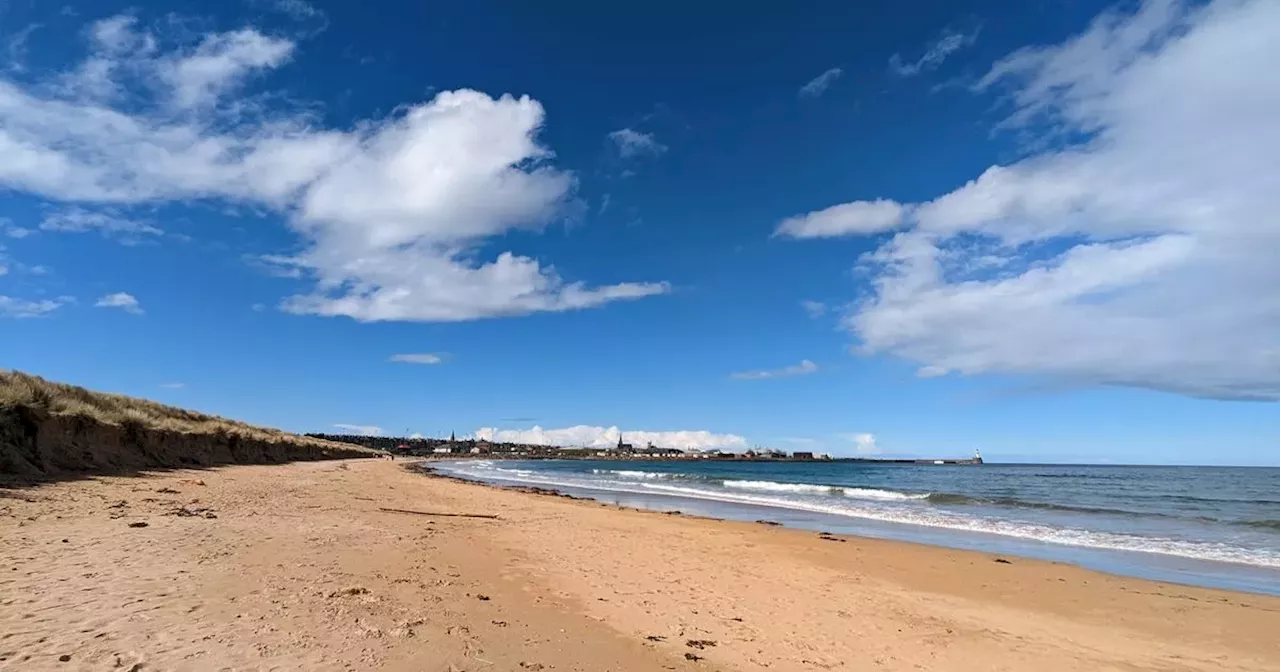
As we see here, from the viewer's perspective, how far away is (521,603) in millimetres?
7777

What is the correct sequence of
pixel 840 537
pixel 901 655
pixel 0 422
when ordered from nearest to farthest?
pixel 901 655, pixel 0 422, pixel 840 537

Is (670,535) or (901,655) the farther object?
(670,535)

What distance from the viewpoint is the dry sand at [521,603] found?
5457mm

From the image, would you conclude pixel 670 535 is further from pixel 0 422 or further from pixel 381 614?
pixel 0 422

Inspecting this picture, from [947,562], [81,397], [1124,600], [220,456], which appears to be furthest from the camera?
[220,456]

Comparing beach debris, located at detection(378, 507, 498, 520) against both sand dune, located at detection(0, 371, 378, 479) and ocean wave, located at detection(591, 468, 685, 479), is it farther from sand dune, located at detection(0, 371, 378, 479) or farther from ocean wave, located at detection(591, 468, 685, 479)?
ocean wave, located at detection(591, 468, 685, 479)

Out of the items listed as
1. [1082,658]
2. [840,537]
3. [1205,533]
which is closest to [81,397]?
[840,537]

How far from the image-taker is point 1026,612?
9555mm

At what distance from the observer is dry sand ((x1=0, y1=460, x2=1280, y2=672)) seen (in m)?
5.46

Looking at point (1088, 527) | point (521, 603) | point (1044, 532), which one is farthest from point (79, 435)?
point (1088, 527)

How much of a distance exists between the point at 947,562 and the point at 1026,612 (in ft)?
13.9

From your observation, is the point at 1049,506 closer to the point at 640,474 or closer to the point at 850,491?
the point at 850,491

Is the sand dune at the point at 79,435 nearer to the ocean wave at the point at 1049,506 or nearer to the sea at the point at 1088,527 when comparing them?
the sea at the point at 1088,527

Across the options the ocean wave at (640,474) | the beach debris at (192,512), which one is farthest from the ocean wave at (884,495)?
the beach debris at (192,512)
